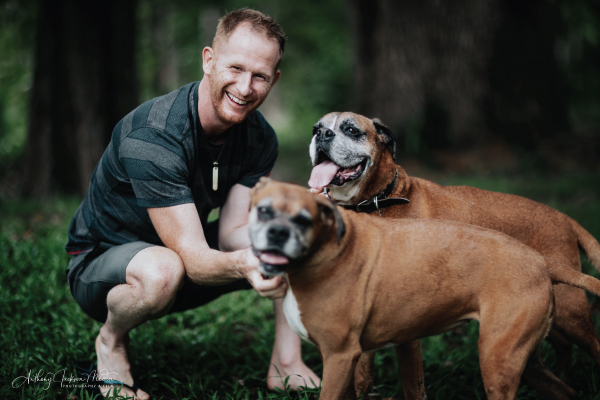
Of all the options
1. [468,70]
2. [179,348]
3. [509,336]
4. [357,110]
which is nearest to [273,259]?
[509,336]

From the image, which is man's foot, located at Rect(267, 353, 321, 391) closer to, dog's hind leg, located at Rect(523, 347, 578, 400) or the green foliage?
dog's hind leg, located at Rect(523, 347, 578, 400)

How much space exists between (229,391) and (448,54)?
7615 millimetres

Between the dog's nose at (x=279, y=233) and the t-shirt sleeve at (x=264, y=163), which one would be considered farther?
the t-shirt sleeve at (x=264, y=163)

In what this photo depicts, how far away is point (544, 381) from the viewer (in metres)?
2.85

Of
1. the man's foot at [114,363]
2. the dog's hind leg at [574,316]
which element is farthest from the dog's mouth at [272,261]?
the dog's hind leg at [574,316]

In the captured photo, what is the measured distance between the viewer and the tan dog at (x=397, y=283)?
7.78 ft

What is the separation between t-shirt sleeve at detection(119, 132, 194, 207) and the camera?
2.97 m

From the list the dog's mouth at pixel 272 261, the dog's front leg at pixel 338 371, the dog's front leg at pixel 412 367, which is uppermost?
the dog's mouth at pixel 272 261

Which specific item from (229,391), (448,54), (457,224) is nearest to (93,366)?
(229,391)

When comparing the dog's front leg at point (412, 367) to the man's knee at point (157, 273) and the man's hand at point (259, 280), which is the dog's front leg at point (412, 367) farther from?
the man's knee at point (157, 273)

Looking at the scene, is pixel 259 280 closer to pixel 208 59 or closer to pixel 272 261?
pixel 272 261

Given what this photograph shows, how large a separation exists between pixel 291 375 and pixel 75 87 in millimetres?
6049

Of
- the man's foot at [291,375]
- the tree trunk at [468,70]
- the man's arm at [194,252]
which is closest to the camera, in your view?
the man's arm at [194,252]

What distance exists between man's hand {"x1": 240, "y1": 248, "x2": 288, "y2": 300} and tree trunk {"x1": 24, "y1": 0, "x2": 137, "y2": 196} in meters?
5.88
